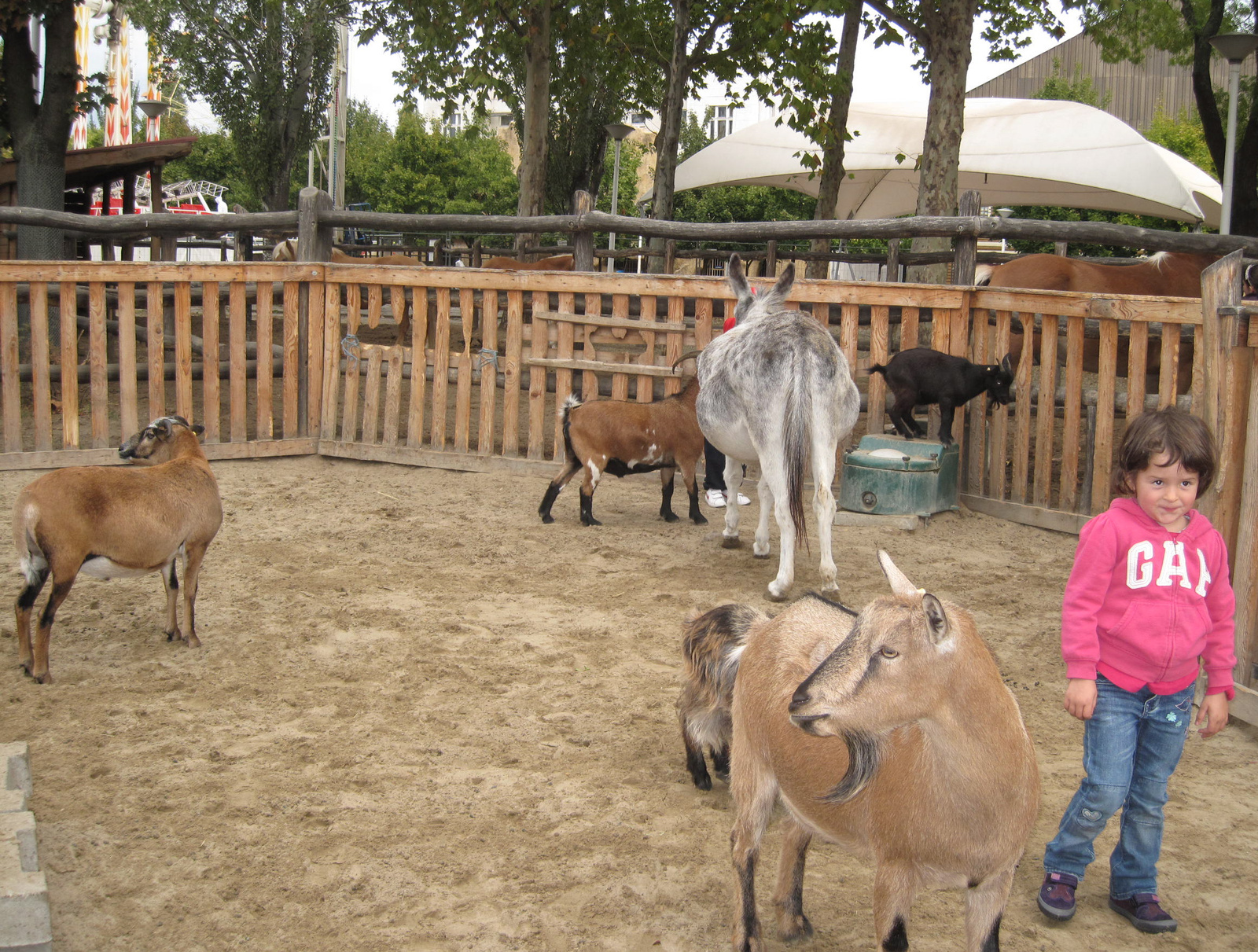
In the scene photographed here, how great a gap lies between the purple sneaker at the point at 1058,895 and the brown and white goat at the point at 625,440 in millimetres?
4486

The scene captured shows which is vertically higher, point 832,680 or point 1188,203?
point 1188,203

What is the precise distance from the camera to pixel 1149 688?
297 centimetres

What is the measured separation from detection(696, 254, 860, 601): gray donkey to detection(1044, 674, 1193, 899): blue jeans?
2828 millimetres

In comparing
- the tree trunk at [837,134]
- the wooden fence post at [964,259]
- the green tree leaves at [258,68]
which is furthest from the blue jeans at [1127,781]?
the green tree leaves at [258,68]

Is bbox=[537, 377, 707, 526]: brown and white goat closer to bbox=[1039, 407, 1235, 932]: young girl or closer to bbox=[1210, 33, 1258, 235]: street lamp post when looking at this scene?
bbox=[1039, 407, 1235, 932]: young girl

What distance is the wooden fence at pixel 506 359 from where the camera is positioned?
7.57 m

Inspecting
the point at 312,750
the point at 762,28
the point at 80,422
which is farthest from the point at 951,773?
the point at 762,28

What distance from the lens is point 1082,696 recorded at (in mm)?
2822

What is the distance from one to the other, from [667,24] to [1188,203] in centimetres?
906

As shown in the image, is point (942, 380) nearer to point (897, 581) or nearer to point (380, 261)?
point (897, 581)

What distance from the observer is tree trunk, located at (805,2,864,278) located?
15.8 meters

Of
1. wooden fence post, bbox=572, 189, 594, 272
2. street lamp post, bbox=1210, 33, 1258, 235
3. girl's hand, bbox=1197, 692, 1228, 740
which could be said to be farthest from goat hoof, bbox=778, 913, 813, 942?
street lamp post, bbox=1210, 33, 1258, 235

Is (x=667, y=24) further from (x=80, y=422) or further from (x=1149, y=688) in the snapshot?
(x=1149, y=688)

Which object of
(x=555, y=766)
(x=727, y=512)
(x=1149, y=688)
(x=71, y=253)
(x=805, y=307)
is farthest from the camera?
(x=71, y=253)
